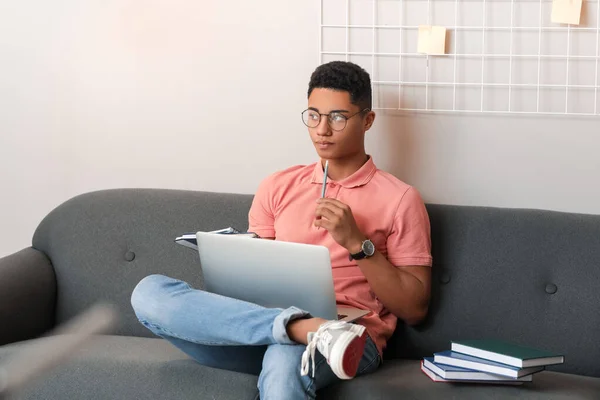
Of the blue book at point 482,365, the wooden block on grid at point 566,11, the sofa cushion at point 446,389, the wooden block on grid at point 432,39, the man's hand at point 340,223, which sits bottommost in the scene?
the sofa cushion at point 446,389

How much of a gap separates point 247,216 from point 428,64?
681 mm

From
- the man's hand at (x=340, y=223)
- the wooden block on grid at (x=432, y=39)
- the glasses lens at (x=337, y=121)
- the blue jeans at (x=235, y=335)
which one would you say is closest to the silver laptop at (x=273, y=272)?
the blue jeans at (x=235, y=335)

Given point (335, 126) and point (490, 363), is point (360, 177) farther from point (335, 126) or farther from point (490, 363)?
point (490, 363)

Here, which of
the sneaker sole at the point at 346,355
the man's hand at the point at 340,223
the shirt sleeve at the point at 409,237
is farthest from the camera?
the shirt sleeve at the point at 409,237

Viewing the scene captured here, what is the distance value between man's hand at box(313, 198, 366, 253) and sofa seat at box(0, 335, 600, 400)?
12.4 inches

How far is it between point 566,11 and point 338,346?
125cm

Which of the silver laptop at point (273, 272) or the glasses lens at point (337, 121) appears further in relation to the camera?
the glasses lens at point (337, 121)

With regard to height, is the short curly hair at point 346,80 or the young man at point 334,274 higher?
the short curly hair at point 346,80

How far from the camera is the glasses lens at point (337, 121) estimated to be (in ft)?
7.39

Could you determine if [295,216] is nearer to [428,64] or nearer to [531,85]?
[428,64]

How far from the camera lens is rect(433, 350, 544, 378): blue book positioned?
191 cm

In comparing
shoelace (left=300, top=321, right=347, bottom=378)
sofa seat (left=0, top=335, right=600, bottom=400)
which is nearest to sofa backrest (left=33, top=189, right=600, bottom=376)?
sofa seat (left=0, top=335, right=600, bottom=400)

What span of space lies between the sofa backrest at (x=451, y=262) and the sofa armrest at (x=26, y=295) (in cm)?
4

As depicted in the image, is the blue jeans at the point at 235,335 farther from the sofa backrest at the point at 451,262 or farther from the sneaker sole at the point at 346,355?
the sofa backrest at the point at 451,262
